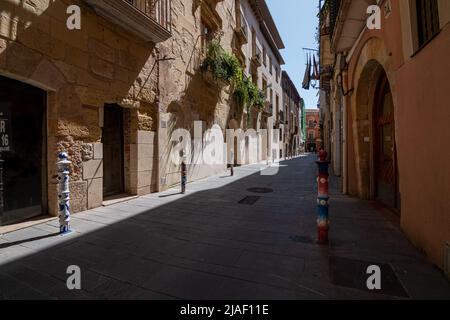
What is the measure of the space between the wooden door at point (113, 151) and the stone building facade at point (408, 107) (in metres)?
5.56

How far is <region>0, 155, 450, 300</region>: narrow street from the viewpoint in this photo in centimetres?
217

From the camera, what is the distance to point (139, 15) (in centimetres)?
559

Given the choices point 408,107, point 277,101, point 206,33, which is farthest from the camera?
point 277,101

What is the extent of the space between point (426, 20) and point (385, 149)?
10.1ft

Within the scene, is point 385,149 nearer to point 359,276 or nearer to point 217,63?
point 359,276

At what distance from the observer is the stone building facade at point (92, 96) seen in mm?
4047

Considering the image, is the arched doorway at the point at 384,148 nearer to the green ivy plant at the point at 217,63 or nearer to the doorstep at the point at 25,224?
the green ivy plant at the point at 217,63

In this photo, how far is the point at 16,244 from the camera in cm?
323

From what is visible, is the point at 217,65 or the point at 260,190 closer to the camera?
the point at 260,190

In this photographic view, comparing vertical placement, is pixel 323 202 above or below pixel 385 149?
below

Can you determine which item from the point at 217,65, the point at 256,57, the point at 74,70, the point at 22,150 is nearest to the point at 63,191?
the point at 22,150

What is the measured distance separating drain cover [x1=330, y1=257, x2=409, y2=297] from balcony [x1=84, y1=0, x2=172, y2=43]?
19.2ft

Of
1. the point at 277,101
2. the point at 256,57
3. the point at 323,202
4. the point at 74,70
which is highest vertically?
the point at 256,57
